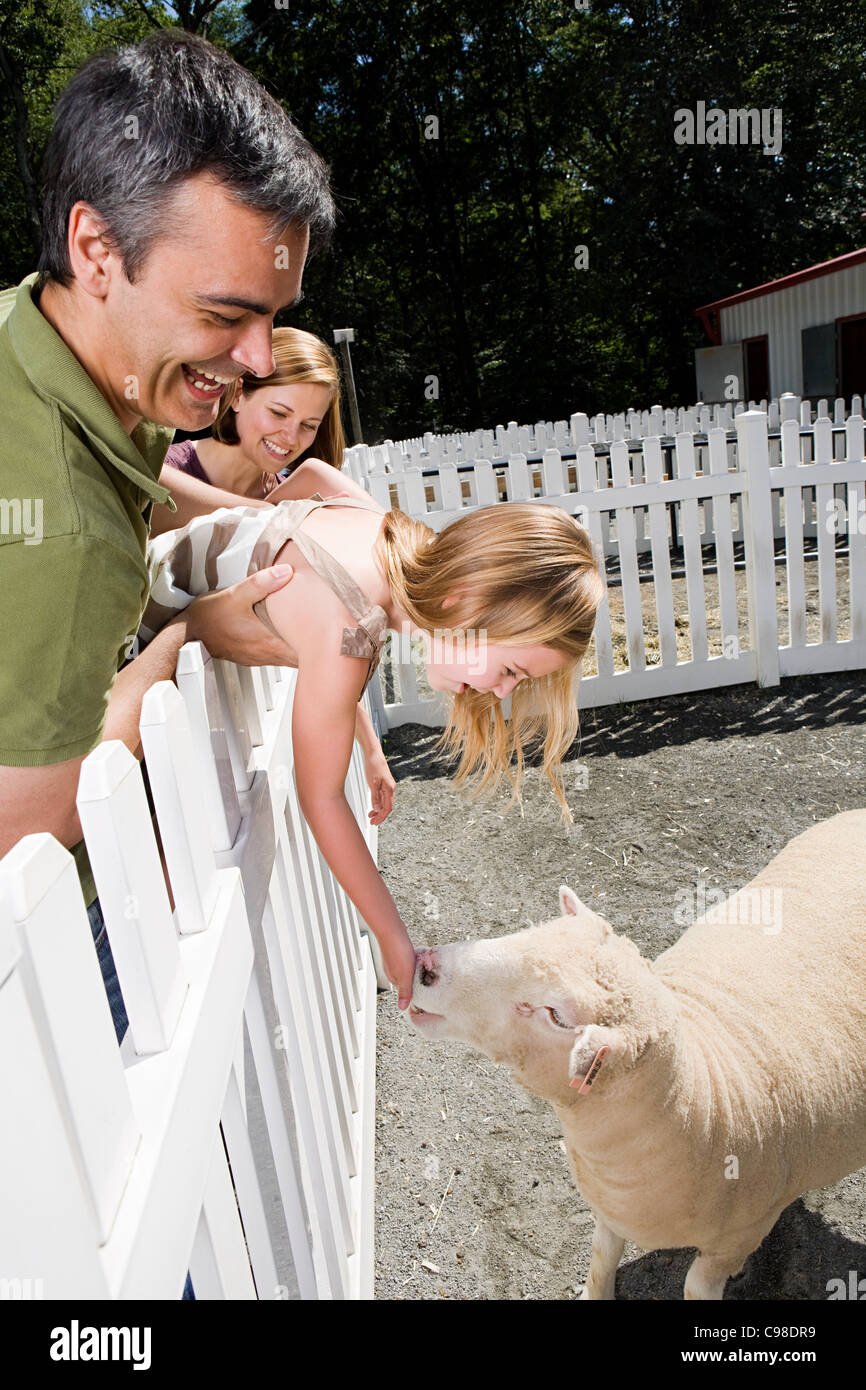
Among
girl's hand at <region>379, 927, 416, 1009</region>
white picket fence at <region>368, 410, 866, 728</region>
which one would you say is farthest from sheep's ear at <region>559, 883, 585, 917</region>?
white picket fence at <region>368, 410, 866, 728</region>

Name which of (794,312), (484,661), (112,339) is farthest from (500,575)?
(794,312)

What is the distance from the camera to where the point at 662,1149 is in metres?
1.99

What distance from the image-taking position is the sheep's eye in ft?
6.37

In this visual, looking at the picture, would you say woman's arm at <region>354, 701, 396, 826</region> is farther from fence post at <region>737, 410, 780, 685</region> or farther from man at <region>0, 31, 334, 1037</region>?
fence post at <region>737, 410, 780, 685</region>

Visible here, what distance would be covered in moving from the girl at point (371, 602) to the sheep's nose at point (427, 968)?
0.03m

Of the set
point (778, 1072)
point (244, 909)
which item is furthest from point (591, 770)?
point (244, 909)

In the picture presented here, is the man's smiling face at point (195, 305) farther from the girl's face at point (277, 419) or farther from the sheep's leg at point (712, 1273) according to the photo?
the sheep's leg at point (712, 1273)

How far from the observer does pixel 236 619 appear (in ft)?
5.90

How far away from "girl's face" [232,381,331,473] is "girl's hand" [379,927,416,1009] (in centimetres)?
199

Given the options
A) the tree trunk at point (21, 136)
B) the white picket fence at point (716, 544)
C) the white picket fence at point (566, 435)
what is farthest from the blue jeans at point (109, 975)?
the tree trunk at point (21, 136)

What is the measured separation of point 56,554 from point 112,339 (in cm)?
39

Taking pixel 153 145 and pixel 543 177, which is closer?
pixel 153 145

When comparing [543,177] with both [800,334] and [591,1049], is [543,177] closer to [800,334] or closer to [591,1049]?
[800,334]
